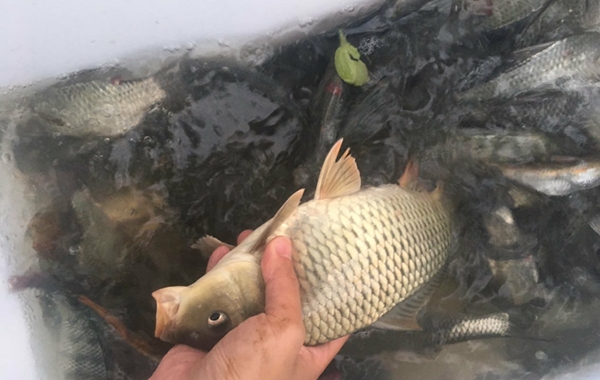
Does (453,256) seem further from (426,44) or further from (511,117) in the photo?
(426,44)

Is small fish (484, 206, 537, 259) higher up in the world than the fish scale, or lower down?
lower down

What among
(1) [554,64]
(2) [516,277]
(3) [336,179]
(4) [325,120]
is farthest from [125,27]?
(2) [516,277]

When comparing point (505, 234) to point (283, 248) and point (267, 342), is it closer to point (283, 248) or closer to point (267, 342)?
point (283, 248)

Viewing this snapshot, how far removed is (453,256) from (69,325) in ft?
3.93

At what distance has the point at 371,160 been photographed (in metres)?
1.43

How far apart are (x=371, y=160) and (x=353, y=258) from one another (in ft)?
1.69

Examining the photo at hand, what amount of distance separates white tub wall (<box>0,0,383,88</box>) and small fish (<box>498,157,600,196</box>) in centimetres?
76

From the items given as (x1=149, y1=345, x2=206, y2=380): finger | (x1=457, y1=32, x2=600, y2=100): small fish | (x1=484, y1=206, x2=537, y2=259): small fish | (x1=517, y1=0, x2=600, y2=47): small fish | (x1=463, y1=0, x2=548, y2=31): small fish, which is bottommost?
(x1=484, y1=206, x2=537, y2=259): small fish

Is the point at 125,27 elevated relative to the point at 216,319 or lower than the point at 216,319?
elevated

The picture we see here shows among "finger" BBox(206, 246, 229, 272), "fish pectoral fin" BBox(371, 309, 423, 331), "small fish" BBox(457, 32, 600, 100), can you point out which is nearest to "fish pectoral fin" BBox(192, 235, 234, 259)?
"finger" BBox(206, 246, 229, 272)

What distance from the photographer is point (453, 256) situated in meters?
1.37

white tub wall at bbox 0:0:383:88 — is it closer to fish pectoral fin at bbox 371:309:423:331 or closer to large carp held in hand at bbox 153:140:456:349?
large carp held in hand at bbox 153:140:456:349

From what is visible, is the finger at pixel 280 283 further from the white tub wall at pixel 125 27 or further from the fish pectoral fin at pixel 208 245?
the white tub wall at pixel 125 27

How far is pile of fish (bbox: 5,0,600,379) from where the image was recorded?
138 centimetres
